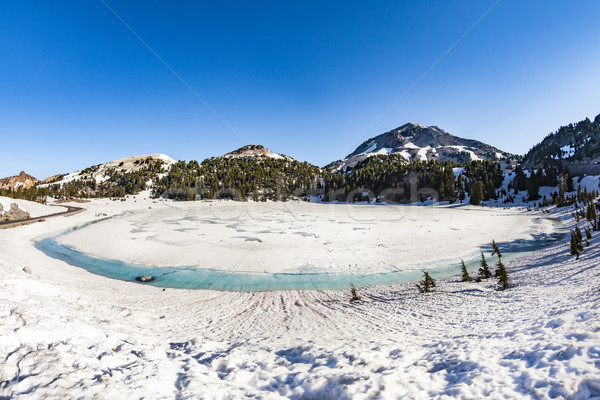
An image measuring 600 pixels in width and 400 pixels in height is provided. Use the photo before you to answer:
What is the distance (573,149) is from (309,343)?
15630cm

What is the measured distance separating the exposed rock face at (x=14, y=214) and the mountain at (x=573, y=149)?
Answer: 150 m

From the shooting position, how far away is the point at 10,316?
777 cm

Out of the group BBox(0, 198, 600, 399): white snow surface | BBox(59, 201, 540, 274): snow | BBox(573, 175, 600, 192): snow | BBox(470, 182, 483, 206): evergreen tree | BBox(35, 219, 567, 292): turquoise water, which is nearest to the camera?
BBox(0, 198, 600, 399): white snow surface

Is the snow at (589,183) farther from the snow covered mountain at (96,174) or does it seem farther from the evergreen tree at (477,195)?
the snow covered mountain at (96,174)

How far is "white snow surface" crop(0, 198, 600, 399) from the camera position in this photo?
17.4 feet

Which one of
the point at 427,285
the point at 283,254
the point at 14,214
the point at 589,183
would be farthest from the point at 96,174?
the point at 589,183

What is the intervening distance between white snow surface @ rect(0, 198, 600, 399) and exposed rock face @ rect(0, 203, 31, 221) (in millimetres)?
45568

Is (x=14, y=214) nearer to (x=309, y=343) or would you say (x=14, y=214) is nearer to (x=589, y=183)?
(x=309, y=343)

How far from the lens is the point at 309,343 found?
845cm

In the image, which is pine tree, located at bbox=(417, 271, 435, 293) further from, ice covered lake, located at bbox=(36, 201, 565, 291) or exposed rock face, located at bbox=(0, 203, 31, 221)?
exposed rock face, located at bbox=(0, 203, 31, 221)

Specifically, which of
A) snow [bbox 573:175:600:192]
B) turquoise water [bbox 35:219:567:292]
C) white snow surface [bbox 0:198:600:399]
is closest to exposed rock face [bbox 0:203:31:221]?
turquoise water [bbox 35:219:567:292]

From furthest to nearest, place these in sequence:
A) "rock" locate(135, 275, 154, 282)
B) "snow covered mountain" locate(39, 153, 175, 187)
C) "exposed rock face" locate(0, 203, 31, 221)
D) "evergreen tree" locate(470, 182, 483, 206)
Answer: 1. "snow covered mountain" locate(39, 153, 175, 187)
2. "evergreen tree" locate(470, 182, 483, 206)
3. "exposed rock face" locate(0, 203, 31, 221)
4. "rock" locate(135, 275, 154, 282)

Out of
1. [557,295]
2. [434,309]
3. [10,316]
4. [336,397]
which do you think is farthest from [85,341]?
[557,295]

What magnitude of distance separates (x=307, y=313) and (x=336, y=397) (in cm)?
724
